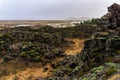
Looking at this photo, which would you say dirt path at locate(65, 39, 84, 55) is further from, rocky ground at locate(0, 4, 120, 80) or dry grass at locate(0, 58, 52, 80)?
dry grass at locate(0, 58, 52, 80)

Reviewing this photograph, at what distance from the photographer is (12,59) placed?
49.5m

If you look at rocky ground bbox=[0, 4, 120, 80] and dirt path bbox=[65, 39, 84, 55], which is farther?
dirt path bbox=[65, 39, 84, 55]

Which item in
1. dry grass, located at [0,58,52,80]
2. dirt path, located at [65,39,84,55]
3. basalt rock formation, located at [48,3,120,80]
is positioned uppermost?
basalt rock formation, located at [48,3,120,80]

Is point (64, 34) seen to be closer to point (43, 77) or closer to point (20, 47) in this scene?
point (20, 47)

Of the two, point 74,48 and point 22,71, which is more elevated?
point 74,48

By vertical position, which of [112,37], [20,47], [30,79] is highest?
[112,37]

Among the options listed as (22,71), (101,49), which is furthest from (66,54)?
(101,49)

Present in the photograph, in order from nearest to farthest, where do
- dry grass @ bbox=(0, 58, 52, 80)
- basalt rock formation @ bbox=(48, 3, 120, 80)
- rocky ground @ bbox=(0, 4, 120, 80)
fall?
rocky ground @ bbox=(0, 4, 120, 80), basalt rock formation @ bbox=(48, 3, 120, 80), dry grass @ bbox=(0, 58, 52, 80)

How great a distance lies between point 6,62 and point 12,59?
3.59 feet

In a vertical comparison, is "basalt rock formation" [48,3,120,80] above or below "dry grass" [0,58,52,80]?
above

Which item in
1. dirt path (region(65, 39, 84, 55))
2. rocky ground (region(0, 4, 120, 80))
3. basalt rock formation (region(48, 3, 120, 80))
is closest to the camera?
rocky ground (region(0, 4, 120, 80))

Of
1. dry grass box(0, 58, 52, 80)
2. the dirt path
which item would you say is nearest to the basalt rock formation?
dry grass box(0, 58, 52, 80)

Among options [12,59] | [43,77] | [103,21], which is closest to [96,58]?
[103,21]

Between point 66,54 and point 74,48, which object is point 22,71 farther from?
point 74,48
